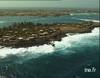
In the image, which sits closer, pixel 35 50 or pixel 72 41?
pixel 35 50

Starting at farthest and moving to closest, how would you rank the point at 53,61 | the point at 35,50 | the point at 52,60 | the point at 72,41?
the point at 72,41 < the point at 35,50 < the point at 52,60 < the point at 53,61

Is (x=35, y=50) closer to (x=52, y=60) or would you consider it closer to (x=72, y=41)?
(x=52, y=60)

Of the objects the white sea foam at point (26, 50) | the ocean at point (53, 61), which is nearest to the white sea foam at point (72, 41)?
the ocean at point (53, 61)

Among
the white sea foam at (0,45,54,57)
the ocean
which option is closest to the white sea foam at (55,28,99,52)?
the ocean

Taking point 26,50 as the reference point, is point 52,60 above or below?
below

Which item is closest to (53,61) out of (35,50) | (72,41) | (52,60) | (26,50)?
(52,60)

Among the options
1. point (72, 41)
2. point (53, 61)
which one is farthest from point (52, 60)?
point (72, 41)

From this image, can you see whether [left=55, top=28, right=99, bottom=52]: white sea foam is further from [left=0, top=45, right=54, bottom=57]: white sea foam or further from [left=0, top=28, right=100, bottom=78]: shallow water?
[left=0, top=45, right=54, bottom=57]: white sea foam

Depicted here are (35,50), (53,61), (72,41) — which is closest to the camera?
(53,61)

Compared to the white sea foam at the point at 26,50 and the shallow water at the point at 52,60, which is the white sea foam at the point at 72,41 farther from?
the white sea foam at the point at 26,50

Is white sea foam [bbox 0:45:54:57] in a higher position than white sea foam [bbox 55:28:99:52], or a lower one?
→ higher
